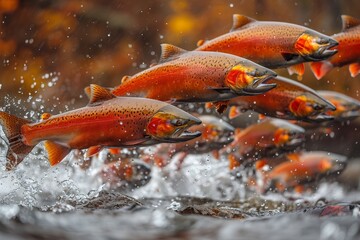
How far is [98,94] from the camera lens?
3.52 m

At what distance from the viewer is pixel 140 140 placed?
3422mm

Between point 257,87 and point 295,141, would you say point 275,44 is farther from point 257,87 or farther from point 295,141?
point 295,141

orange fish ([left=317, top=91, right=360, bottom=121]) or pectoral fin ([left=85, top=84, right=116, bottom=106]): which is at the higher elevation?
pectoral fin ([left=85, top=84, right=116, bottom=106])

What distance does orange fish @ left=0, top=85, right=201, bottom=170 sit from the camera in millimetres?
3373

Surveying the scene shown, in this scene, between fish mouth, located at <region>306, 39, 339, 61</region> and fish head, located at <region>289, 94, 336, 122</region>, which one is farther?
fish head, located at <region>289, 94, 336, 122</region>

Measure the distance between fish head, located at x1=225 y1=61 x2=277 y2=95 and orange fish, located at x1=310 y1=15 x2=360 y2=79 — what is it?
0.90 meters

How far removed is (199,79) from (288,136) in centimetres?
276

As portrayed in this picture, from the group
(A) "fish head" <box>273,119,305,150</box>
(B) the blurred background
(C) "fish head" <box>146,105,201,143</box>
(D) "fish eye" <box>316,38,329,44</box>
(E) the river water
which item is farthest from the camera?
(B) the blurred background

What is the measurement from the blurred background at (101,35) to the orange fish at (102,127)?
5.30 m

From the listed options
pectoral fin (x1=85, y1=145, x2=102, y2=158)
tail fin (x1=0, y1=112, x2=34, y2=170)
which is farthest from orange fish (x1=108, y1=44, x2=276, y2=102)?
tail fin (x1=0, y1=112, x2=34, y2=170)

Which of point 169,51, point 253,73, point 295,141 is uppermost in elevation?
point 169,51

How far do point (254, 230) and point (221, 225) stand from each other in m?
0.17

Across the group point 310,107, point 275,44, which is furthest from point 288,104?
point 275,44

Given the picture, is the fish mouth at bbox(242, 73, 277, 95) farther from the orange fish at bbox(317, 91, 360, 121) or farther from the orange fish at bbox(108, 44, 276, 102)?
the orange fish at bbox(317, 91, 360, 121)
